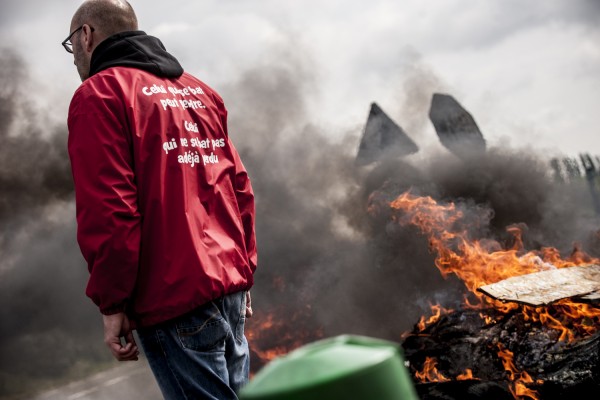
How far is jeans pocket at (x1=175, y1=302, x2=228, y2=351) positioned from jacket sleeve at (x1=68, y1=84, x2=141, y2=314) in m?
0.25

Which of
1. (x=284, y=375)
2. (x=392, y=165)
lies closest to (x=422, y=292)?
(x=392, y=165)

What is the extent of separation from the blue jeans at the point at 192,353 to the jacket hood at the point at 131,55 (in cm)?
109

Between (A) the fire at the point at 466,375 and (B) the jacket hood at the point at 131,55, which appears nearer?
(B) the jacket hood at the point at 131,55

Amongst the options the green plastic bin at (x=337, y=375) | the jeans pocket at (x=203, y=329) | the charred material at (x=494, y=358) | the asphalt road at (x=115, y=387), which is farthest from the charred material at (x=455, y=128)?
the green plastic bin at (x=337, y=375)

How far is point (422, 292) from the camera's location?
34.9 feet

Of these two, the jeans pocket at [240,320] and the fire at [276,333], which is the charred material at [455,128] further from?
the jeans pocket at [240,320]

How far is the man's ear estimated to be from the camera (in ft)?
7.35

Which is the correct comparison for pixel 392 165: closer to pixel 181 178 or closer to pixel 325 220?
pixel 325 220

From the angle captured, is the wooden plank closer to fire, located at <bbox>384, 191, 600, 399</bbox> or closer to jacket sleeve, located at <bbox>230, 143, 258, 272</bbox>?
fire, located at <bbox>384, 191, 600, 399</bbox>

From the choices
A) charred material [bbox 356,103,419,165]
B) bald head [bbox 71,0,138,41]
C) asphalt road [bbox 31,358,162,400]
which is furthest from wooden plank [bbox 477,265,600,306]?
charred material [bbox 356,103,419,165]

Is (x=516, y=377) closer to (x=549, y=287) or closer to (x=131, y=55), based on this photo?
(x=549, y=287)

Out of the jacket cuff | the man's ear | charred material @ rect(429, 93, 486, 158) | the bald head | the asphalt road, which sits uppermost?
charred material @ rect(429, 93, 486, 158)

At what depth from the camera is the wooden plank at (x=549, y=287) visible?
5.18m

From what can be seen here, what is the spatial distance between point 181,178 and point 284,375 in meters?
1.44
